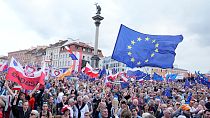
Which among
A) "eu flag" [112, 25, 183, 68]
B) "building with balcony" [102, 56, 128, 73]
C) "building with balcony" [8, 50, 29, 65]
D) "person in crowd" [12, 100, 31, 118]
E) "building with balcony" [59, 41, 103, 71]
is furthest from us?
"building with balcony" [8, 50, 29, 65]

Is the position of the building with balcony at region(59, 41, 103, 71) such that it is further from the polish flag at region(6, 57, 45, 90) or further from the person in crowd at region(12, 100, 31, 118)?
the person in crowd at region(12, 100, 31, 118)

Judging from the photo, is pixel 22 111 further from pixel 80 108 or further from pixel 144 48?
pixel 144 48

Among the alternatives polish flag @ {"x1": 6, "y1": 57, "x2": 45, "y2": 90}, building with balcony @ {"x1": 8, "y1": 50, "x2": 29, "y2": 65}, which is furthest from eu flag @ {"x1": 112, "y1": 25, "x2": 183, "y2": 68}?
building with balcony @ {"x1": 8, "y1": 50, "x2": 29, "y2": 65}

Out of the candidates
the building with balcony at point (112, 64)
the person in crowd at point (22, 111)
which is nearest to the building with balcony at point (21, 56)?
the building with balcony at point (112, 64)

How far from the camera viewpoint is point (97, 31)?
47.5 meters

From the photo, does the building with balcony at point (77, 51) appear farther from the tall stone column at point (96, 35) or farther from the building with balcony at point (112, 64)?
the tall stone column at point (96, 35)

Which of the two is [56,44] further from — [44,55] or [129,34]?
[129,34]

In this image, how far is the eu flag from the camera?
35.0ft

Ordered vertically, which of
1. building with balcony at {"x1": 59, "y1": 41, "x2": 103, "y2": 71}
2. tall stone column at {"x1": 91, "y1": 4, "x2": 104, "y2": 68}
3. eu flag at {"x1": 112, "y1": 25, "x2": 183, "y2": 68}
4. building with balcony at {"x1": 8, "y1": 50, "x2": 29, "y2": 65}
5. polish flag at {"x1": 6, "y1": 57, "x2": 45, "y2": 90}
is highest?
building with balcony at {"x1": 8, "y1": 50, "x2": 29, "y2": 65}

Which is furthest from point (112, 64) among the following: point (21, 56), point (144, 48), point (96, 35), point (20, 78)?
point (20, 78)

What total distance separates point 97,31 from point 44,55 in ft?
233

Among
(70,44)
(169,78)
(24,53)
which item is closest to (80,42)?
(70,44)

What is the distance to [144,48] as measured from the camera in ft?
36.4

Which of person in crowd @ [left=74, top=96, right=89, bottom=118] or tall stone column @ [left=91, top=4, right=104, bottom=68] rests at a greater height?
tall stone column @ [left=91, top=4, right=104, bottom=68]
